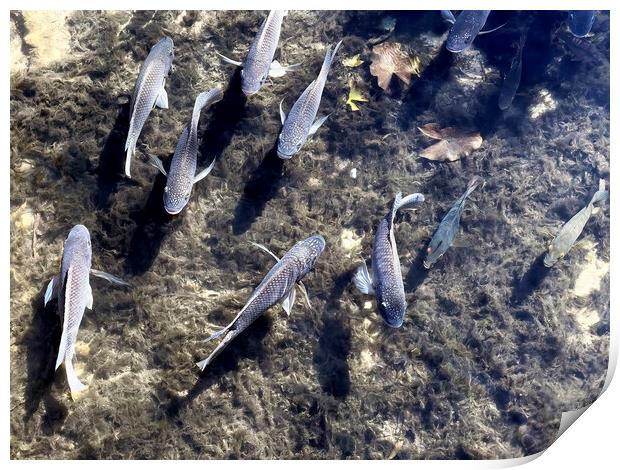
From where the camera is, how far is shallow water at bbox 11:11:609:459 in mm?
4441

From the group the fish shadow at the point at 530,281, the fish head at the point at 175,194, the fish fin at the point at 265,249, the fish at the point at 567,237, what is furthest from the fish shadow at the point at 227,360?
the fish at the point at 567,237

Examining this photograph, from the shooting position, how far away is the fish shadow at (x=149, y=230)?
4.55 m

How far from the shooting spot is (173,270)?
4590mm

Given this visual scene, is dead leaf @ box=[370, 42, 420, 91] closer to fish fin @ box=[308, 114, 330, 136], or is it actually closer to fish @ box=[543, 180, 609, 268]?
fish fin @ box=[308, 114, 330, 136]

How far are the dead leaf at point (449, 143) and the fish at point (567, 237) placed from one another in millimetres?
1199

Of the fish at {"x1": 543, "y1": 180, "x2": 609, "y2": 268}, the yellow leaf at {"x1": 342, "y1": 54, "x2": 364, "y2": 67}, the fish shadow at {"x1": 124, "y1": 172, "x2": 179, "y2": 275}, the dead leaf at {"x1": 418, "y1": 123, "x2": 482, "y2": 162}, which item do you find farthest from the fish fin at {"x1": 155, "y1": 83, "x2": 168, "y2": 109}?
the fish at {"x1": 543, "y1": 180, "x2": 609, "y2": 268}

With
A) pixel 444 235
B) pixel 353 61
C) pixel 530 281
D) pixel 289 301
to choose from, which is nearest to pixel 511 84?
pixel 353 61

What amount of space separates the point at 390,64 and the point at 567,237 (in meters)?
2.50

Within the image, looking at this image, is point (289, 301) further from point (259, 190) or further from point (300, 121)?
point (300, 121)

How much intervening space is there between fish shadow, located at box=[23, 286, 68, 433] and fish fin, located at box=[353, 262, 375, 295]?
8.96ft

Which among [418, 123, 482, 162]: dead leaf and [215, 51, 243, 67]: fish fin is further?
[418, 123, 482, 162]: dead leaf

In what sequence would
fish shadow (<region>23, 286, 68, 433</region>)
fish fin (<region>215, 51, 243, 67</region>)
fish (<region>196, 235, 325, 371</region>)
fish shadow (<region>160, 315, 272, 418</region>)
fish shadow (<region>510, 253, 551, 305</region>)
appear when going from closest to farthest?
fish (<region>196, 235, 325, 371</region>) < fish shadow (<region>23, 286, 68, 433</region>) < fish shadow (<region>160, 315, 272, 418</region>) < fish fin (<region>215, 51, 243, 67</region>) < fish shadow (<region>510, 253, 551, 305</region>)
